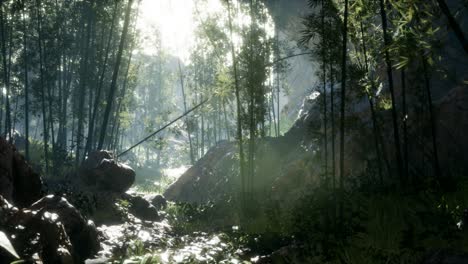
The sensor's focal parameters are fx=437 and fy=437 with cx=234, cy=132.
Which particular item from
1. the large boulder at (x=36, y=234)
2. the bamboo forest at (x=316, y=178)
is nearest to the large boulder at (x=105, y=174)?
the bamboo forest at (x=316, y=178)

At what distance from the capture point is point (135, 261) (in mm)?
5078

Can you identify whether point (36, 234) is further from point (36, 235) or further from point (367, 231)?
point (367, 231)

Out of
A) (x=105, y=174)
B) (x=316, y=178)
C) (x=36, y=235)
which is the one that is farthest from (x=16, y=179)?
(x=316, y=178)

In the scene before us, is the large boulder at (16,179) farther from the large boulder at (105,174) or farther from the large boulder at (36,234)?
the large boulder at (105,174)

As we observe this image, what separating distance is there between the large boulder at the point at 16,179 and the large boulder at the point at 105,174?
18.1 feet

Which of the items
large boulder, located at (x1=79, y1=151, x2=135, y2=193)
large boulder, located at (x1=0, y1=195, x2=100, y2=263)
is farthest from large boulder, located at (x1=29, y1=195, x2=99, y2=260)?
large boulder, located at (x1=79, y1=151, x2=135, y2=193)

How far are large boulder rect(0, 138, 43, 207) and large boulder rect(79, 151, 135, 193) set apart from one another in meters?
5.51

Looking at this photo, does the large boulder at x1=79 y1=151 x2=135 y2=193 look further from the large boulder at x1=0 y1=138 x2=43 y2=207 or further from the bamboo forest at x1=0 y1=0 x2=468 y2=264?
the large boulder at x1=0 y1=138 x2=43 y2=207

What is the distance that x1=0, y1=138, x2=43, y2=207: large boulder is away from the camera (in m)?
6.58

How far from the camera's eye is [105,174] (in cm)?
1340

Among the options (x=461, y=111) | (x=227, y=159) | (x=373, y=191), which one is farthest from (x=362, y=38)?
(x=227, y=159)

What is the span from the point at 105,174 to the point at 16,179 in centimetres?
605

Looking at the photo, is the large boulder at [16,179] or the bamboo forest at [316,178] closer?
the bamboo forest at [316,178]

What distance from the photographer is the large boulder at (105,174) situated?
13.3 m
